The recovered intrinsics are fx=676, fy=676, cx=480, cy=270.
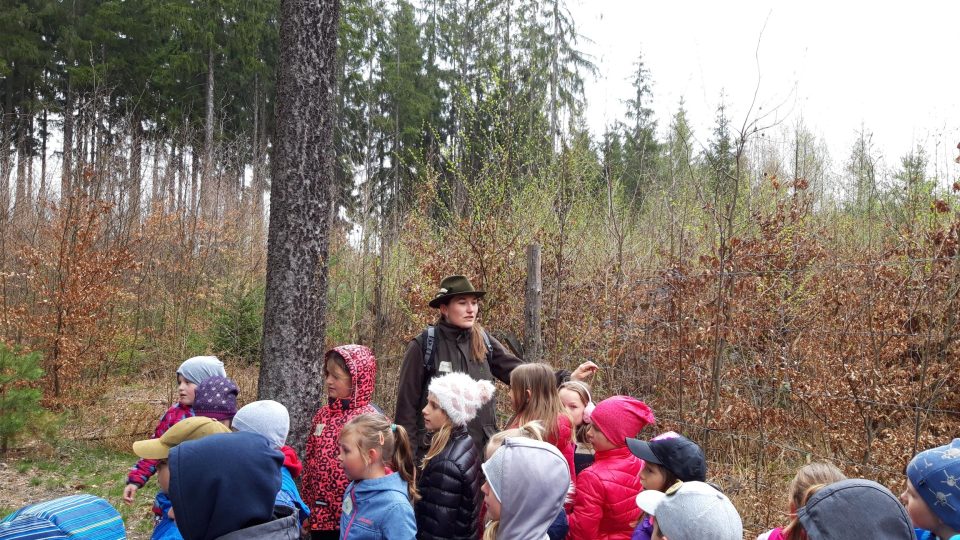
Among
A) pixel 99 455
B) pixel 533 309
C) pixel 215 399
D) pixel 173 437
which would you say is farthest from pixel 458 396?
pixel 99 455

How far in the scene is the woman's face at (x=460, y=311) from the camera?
4.21 meters

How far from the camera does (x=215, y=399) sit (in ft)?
13.1

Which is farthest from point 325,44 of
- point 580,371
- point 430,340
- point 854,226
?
point 854,226

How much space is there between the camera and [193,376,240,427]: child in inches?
156

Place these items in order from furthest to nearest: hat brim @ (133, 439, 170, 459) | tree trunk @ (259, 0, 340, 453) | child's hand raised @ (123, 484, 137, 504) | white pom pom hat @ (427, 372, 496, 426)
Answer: tree trunk @ (259, 0, 340, 453)
child's hand raised @ (123, 484, 137, 504)
white pom pom hat @ (427, 372, 496, 426)
hat brim @ (133, 439, 170, 459)

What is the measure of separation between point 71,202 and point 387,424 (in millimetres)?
7172

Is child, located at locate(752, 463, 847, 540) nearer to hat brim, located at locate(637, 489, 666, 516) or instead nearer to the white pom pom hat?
hat brim, located at locate(637, 489, 666, 516)

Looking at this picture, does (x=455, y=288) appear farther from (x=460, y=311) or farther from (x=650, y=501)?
(x=650, y=501)

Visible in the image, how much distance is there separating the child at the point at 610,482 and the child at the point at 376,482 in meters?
0.82

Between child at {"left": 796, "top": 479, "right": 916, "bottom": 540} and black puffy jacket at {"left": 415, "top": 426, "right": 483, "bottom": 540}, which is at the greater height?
child at {"left": 796, "top": 479, "right": 916, "bottom": 540}

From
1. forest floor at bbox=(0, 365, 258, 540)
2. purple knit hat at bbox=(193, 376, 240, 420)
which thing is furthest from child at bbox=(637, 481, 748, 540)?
forest floor at bbox=(0, 365, 258, 540)

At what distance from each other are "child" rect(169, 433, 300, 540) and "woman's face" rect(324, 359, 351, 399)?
5.01 ft

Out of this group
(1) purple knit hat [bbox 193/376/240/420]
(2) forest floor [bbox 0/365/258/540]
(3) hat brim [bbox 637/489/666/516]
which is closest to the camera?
(3) hat brim [bbox 637/489/666/516]

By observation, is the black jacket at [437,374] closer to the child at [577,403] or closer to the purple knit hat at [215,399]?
the child at [577,403]
